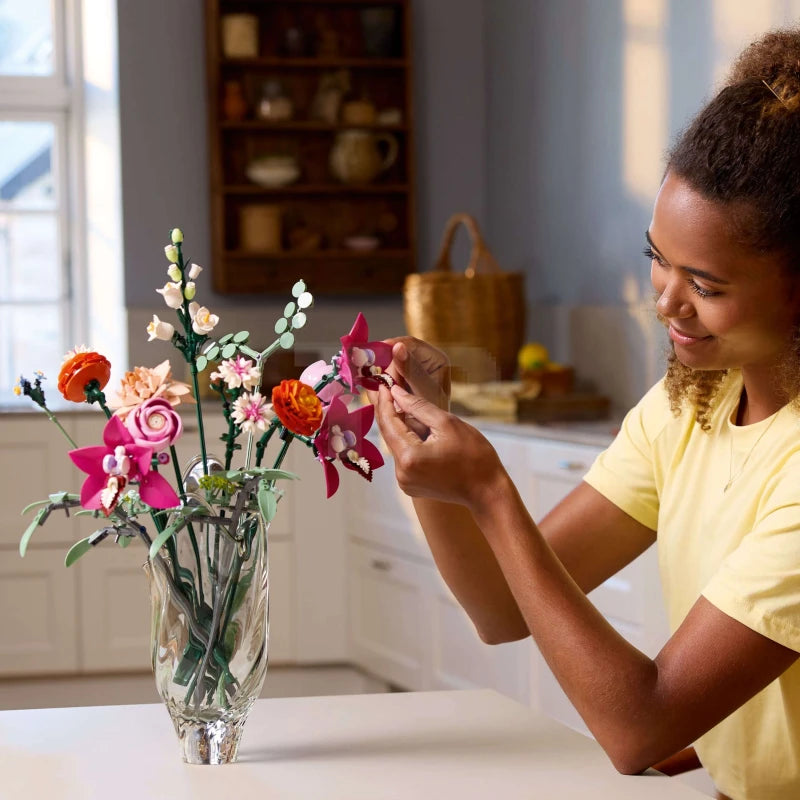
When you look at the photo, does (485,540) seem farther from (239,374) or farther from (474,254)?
(474,254)

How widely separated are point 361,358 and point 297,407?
9 centimetres

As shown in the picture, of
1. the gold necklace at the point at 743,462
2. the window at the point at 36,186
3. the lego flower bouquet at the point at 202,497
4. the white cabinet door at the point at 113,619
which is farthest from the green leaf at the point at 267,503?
the window at the point at 36,186

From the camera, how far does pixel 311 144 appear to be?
430cm

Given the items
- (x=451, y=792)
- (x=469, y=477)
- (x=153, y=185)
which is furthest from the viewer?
(x=153, y=185)

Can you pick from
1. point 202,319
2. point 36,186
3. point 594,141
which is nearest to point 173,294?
point 202,319

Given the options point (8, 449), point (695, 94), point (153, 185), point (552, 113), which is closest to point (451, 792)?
point (695, 94)

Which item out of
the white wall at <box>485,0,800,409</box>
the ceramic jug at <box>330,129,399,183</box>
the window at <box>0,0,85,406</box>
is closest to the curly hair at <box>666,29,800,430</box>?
the white wall at <box>485,0,800,409</box>

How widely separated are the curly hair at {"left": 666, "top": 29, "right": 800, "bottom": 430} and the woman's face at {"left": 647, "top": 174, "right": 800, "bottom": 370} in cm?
1

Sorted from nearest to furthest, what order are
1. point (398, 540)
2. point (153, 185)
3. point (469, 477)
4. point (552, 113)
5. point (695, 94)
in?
point (469, 477), point (695, 94), point (398, 540), point (552, 113), point (153, 185)

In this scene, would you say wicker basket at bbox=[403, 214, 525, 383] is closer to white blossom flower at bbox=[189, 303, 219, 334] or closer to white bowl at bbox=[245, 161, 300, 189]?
white bowl at bbox=[245, 161, 300, 189]

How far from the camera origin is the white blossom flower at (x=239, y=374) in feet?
3.34

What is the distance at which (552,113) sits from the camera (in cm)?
391

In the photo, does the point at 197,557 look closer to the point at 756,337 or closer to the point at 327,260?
the point at 756,337

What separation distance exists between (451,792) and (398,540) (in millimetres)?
2426
